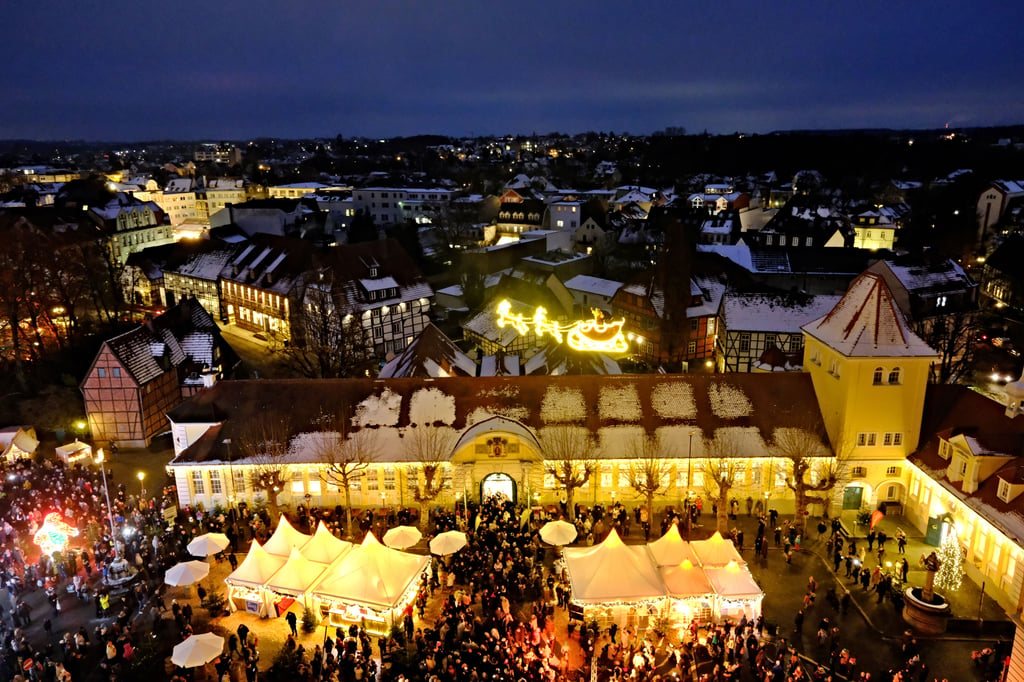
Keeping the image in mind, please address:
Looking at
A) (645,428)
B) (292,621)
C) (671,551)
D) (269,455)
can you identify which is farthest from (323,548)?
(645,428)

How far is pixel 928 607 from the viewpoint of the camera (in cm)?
2341

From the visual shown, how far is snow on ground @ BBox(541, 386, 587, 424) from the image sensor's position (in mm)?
32656

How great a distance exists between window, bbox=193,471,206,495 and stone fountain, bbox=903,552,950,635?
2865 cm

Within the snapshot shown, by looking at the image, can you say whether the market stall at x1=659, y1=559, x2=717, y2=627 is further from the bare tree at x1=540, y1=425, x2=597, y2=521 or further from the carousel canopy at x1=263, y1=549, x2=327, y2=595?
the carousel canopy at x1=263, y1=549, x2=327, y2=595

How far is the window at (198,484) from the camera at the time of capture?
1241 inches

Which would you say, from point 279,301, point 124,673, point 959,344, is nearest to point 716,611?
point 124,673

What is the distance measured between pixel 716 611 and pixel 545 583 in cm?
631

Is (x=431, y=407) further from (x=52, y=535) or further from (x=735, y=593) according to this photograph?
(x=735, y=593)

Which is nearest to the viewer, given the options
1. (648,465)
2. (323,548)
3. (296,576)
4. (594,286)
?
(296,576)

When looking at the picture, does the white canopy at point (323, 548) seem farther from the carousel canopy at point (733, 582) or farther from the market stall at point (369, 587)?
the carousel canopy at point (733, 582)

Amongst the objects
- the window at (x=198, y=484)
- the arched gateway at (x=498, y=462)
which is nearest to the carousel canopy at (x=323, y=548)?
the arched gateway at (x=498, y=462)

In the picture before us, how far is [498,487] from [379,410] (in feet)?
22.0

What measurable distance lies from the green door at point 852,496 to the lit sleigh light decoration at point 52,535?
106 ft

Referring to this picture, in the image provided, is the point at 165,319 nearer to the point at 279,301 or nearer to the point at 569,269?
the point at 279,301
